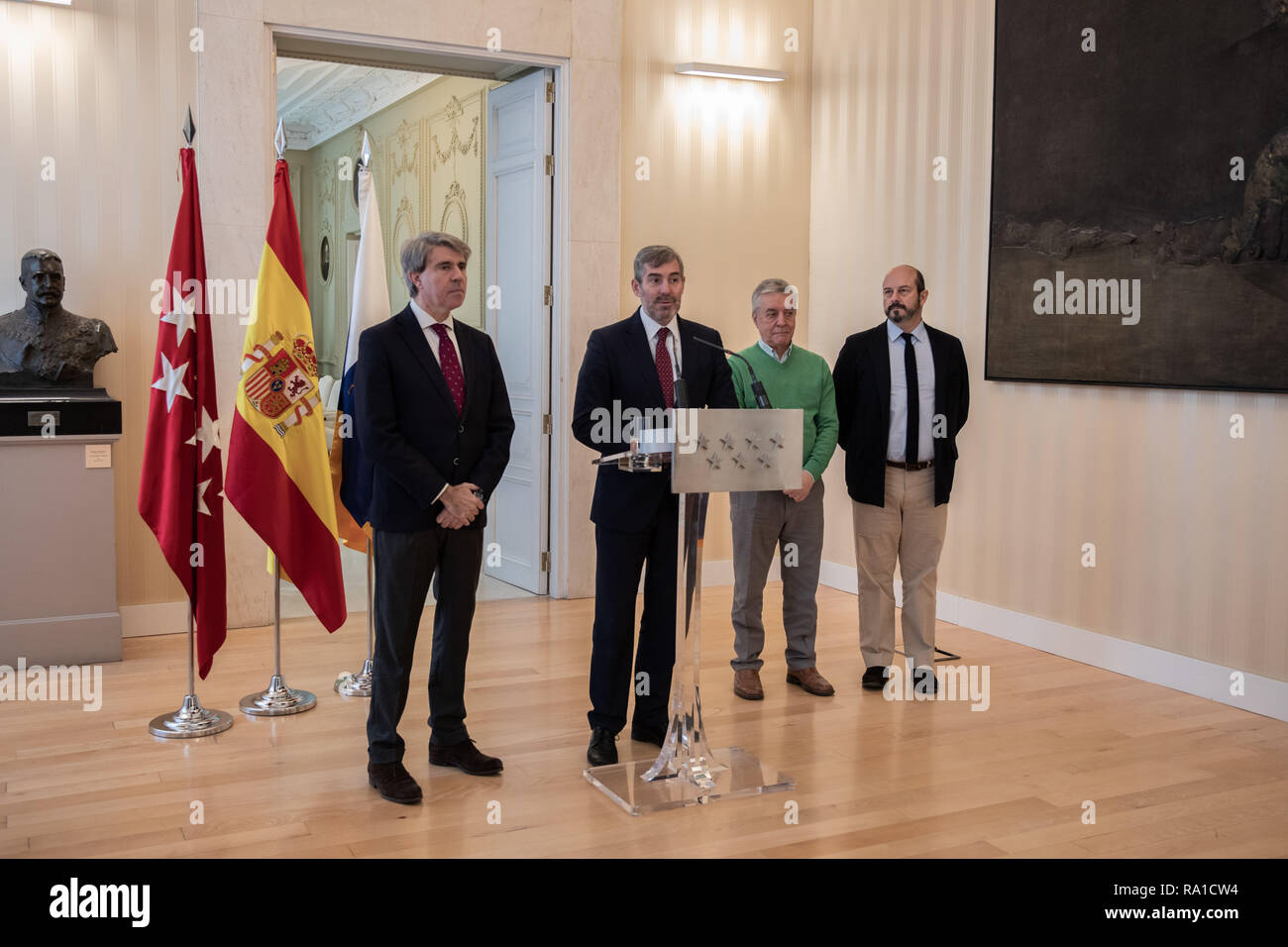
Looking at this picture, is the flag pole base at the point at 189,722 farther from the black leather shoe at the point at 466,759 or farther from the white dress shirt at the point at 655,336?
the white dress shirt at the point at 655,336

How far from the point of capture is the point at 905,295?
493 cm

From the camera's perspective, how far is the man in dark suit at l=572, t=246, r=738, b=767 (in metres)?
4.02

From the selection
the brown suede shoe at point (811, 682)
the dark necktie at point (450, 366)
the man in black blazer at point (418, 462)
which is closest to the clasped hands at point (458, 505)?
the man in black blazer at point (418, 462)

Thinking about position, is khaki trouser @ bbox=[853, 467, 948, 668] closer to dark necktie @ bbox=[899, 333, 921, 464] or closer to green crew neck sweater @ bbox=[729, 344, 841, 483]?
dark necktie @ bbox=[899, 333, 921, 464]

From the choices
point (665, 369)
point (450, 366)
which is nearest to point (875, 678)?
point (665, 369)

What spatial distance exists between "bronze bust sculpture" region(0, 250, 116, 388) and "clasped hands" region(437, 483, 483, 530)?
2724 mm

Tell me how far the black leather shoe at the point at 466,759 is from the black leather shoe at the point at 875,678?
70.4 inches

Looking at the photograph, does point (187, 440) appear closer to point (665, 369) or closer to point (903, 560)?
point (665, 369)

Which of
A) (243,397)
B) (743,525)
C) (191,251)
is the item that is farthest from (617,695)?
(191,251)

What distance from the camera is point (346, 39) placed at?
6.21m

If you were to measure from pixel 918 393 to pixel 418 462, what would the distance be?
2.27m

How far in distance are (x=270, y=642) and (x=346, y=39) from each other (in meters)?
3.09

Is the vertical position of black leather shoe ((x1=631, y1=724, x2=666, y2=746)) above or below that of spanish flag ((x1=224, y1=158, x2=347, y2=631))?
below

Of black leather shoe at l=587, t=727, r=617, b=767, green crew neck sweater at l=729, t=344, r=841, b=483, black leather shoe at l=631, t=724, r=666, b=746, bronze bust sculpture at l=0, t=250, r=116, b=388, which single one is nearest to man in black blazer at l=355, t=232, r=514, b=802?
black leather shoe at l=587, t=727, r=617, b=767
